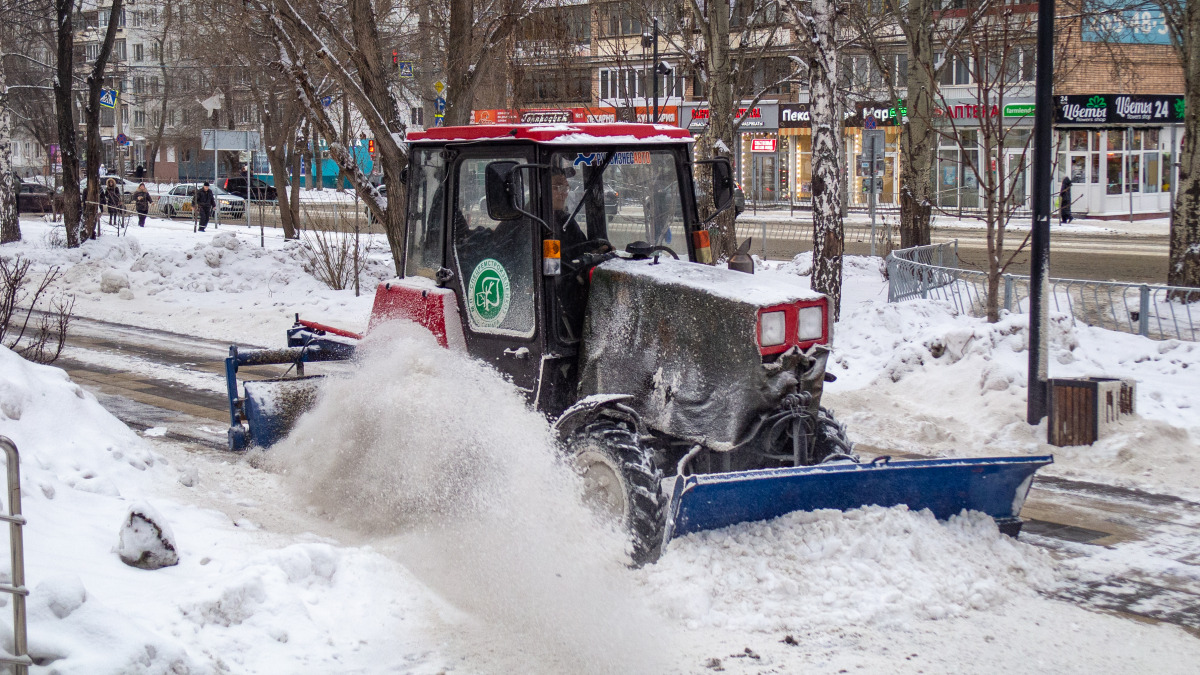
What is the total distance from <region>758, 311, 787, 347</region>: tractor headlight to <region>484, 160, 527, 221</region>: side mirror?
4.66 feet

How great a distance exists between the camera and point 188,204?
43.4m

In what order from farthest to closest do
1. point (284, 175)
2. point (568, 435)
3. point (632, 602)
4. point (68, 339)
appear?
point (284, 175) < point (68, 339) < point (568, 435) < point (632, 602)

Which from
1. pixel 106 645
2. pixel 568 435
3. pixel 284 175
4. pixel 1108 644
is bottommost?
pixel 1108 644

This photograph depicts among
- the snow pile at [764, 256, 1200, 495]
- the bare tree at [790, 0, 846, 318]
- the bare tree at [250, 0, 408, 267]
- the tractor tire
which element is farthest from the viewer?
the bare tree at [250, 0, 408, 267]

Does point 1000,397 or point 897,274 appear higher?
→ point 897,274

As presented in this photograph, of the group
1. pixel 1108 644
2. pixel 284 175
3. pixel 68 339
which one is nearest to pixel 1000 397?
pixel 1108 644

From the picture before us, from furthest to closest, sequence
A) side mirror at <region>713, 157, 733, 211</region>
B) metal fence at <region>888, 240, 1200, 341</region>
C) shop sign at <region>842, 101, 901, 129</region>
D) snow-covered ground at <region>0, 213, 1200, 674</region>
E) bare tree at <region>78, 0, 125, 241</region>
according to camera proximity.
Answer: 1. shop sign at <region>842, 101, 901, 129</region>
2. bare tree at <region>78, 0, 125, 241</region>
3. metal fence at <region>888, 240, 1200, 341</region>
4. side mirror at <region>713, 157, 733, 211</region>
5. snow-covered ground at <region>0, 213, 1200, 674</region>

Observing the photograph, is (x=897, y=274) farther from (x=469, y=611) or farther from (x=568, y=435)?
(x=469, y=611)

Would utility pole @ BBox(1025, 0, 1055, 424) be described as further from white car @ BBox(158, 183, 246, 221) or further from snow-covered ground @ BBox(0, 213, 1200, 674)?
white car @ BBox(158, 183, 246, 221)

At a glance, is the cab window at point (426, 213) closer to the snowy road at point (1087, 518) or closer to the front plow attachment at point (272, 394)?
the front plow attachment at point (272, 394)

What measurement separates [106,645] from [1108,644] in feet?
13.7

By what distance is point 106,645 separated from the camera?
387 centimetres

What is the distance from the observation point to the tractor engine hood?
550cm

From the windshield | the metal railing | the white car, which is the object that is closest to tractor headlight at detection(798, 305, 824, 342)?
the windshield
